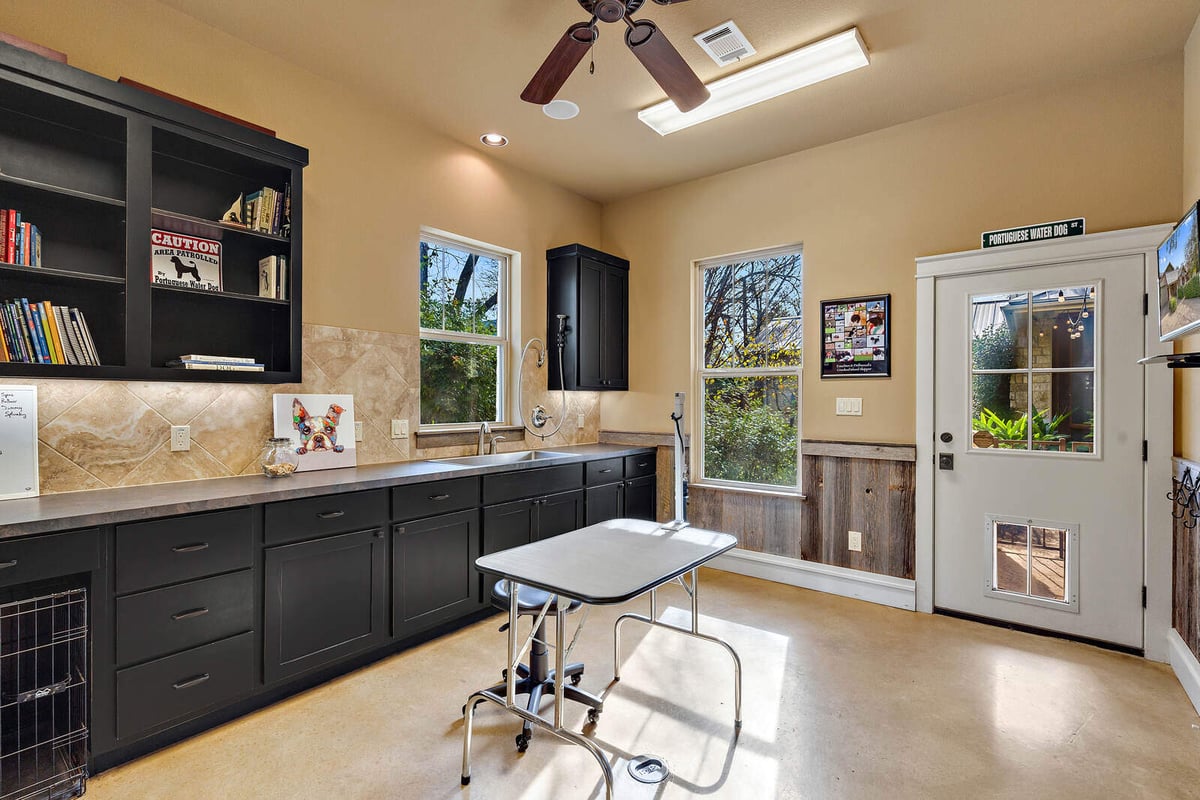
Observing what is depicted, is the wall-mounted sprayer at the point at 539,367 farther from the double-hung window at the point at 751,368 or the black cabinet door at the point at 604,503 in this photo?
the double-hung window at the point at 751,368

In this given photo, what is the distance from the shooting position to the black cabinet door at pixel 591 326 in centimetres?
441

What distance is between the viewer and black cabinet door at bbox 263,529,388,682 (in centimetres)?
236

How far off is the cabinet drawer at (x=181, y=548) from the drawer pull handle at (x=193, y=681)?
0.37 metres

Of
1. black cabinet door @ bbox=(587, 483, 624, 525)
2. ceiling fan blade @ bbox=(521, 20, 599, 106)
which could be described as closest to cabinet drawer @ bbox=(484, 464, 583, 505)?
black cabinet door @ bbox=(587, 483, 624, 525)

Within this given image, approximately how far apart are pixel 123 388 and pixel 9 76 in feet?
3.83

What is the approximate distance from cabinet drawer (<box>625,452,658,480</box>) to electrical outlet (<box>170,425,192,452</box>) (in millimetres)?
2733

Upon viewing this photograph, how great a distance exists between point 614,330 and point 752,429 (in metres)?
1.39

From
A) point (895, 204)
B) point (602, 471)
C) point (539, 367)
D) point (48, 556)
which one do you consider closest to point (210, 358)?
point (48, 556)

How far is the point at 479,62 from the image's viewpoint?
293 centimetres

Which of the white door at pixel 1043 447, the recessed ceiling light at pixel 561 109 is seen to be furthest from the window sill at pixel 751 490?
the recessed ceiling light at pixel 561 109

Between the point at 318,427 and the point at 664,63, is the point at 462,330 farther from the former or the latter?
the point at 664,63

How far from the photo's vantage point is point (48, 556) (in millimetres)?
1807

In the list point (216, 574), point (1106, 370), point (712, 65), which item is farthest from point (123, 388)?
point (1106, 370)

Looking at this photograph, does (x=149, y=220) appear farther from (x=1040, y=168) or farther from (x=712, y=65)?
(x=1040, y=168)
